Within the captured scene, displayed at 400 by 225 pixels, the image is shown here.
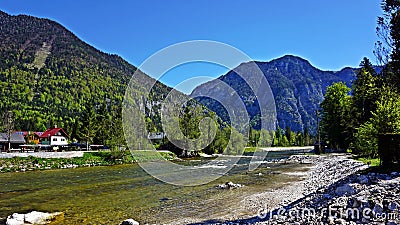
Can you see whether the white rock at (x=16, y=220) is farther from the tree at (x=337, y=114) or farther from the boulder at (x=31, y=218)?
the tree at (x=337, y=114)

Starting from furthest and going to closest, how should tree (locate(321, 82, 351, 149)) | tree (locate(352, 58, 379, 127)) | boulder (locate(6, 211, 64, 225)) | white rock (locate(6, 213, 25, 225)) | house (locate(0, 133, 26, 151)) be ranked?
house (locate(0, 133, 26, 151)) < tree (locate(321, 82, 351, 149)) < tree (locate(352, 58, 379, 127)) < boulder (locate(6, 211, 64, 225)) < white rock (locate(6, 213, 25, 225))

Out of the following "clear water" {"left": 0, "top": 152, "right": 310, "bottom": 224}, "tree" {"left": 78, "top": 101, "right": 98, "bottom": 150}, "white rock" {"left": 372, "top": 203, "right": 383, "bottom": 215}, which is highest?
"tree" {"left": 78, "top": 101, "right": 98, "bottom": 150}

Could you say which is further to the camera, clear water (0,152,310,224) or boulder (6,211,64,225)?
clear water (0,152,310,224)

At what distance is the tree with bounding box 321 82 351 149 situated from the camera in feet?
187

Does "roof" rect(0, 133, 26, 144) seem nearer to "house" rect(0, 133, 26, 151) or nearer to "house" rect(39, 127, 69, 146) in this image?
"house" rect(0, 133, 26, 151)

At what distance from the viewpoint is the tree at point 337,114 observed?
5688 centimetres

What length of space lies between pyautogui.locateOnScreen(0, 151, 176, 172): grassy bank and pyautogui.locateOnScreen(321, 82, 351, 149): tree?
30.4 m

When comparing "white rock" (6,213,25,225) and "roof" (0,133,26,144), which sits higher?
"roof" (0,133,26,144)

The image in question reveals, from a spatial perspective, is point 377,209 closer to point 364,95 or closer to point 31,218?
point 31,218

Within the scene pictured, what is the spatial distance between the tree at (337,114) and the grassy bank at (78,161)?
30403 millimetres

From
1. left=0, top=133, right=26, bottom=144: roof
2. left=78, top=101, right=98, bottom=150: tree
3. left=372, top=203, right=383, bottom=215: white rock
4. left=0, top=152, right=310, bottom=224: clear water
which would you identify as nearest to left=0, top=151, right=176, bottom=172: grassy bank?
left=78, top=101, right=98, bottom=150: tree

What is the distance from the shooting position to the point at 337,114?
5981cm

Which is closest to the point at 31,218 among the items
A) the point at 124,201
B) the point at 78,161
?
the point at 124,201

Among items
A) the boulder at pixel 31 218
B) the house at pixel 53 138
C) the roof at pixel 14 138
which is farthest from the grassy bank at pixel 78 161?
the house at pixel 53 138
